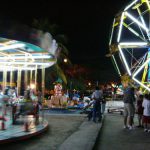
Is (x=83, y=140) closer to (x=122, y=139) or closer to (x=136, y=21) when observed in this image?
(x=122, y=139)

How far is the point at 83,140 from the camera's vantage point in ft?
32.7

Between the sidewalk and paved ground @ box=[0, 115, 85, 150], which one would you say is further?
paved ground @ box=[0, 115, 85, 150]

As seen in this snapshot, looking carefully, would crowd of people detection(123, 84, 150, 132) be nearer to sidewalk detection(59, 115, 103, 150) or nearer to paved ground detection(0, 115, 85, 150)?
sidewalk detection(59, 115, 103, 150)

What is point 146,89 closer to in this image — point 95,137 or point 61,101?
point 61,101

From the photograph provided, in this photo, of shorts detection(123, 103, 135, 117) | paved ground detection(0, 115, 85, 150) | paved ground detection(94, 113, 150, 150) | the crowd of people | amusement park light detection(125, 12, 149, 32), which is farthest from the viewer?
amusement park light detection(125, 12, 149, 32)

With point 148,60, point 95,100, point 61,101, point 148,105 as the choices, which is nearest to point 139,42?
point 148,60

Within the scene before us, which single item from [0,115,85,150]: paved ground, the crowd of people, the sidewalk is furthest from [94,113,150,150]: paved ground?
[0,115,85,150]: paved ground

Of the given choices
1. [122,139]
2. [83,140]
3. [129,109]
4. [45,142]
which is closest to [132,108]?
[129,109]

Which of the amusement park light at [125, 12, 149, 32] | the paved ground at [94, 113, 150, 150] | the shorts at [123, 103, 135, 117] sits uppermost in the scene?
the amusement park light at [125, 12, 149, 32]

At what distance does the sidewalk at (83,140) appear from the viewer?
891 cm

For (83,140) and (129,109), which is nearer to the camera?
(83,140)

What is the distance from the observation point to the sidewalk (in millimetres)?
8914

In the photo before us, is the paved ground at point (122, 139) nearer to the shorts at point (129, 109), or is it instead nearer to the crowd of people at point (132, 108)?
the crowd of people at point (132, 108)

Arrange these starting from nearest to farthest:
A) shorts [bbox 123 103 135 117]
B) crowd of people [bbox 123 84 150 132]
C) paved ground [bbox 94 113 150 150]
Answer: paved ground [bbox 94 113 150 150], crowd of people [bbox 123 84 150 132], shorts [bbox 123 103 135 117]
